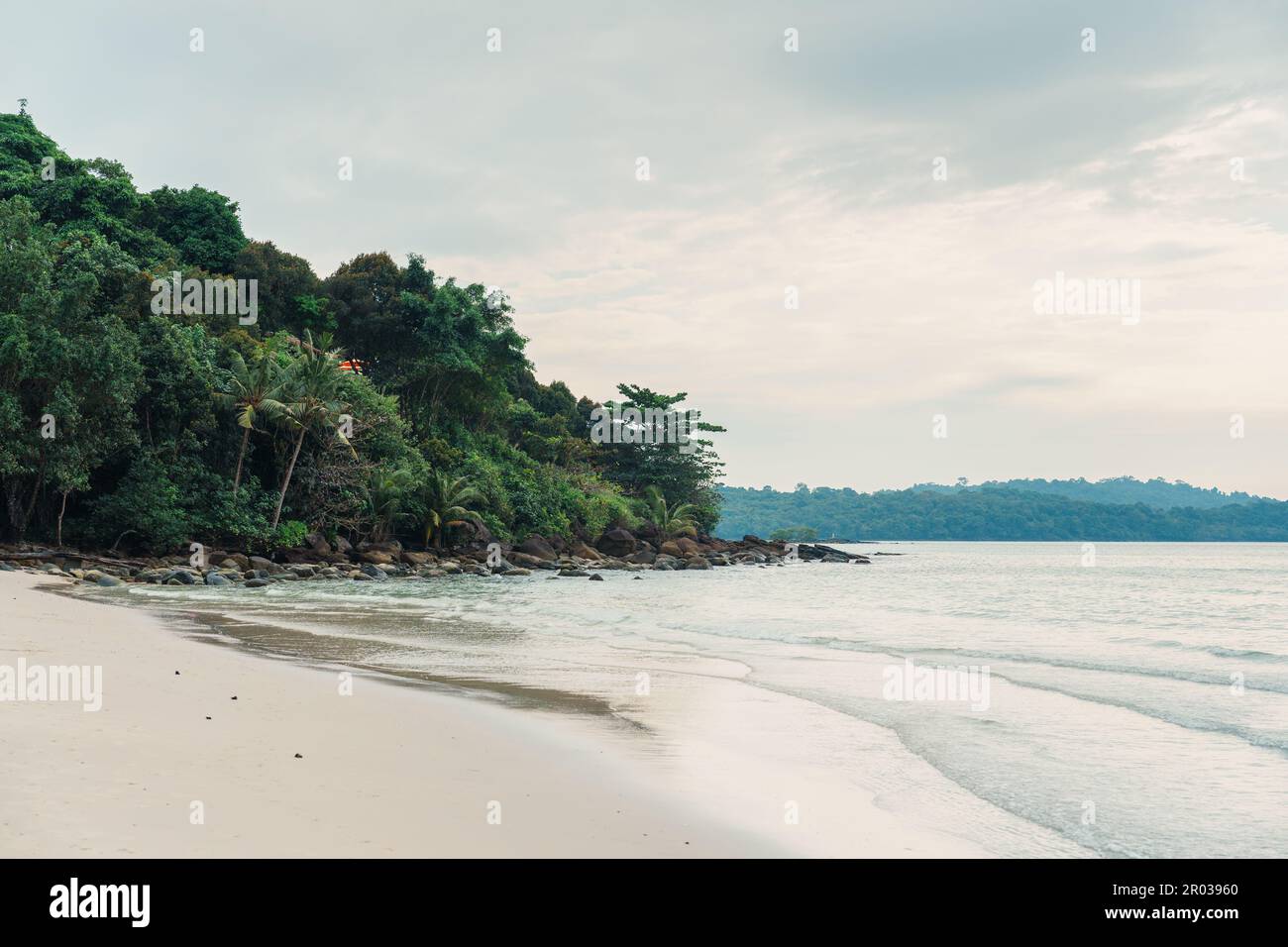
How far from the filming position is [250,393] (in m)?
32.0

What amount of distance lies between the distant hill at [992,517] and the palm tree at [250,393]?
109 metres

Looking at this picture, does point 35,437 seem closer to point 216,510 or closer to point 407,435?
point 216,510

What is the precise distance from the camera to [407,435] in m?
43.8

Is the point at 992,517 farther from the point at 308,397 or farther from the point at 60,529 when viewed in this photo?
the point at 60,529

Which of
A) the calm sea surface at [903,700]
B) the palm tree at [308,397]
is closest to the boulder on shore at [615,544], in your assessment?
the palm tree at [308,397]

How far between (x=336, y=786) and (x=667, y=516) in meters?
56.1

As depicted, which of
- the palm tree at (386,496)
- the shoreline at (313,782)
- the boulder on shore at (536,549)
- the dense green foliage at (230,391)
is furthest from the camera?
the boulder on shore at (536,549)

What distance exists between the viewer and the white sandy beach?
4.23 meters

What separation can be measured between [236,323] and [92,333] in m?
10.4

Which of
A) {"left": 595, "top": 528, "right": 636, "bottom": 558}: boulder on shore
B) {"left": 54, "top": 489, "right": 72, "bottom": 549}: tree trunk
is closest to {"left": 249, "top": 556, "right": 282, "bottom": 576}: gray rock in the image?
{"left": 54, "top": 489, "right": 72, "bottom": 549}: tree trunk

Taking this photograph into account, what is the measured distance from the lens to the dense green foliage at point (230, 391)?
26.5 metres

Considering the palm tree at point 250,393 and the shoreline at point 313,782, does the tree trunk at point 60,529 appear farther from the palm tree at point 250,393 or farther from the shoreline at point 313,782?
the shoreline at point 313,782

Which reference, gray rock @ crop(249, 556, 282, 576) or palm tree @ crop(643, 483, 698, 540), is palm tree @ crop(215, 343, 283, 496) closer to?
gray rock @ crop(249, 556, 282, 576)
